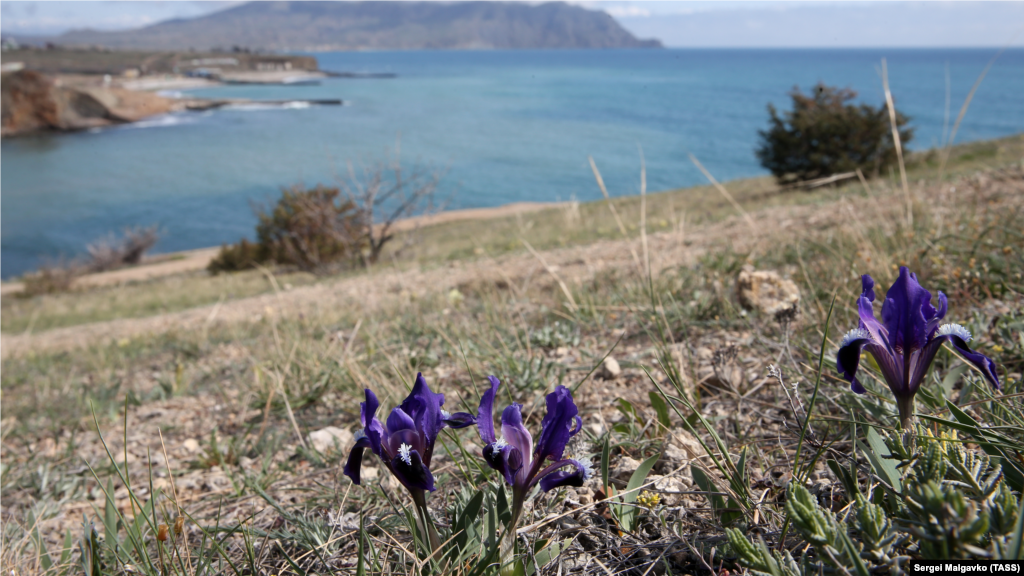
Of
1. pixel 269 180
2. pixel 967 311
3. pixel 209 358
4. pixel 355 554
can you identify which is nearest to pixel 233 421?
pixel 355 554

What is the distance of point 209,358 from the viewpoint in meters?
4.23

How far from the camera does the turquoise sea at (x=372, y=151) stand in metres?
30.1

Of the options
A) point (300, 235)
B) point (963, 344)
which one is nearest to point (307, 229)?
point (300, 235)

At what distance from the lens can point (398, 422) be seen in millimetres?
987

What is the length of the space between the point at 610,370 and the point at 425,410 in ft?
4.33

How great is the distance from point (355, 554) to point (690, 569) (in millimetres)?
768

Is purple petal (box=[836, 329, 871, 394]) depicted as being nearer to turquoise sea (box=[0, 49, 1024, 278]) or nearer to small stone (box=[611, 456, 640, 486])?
small stone (box=[611, 456, 640, 486])

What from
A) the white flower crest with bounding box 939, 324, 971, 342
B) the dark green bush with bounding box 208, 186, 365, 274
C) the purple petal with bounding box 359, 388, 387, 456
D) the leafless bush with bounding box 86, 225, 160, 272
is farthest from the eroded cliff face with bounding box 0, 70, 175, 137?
the white flower crest with bounding box 939, 324, 971, 342

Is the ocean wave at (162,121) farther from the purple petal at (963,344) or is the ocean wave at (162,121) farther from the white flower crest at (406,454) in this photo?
the purple petal at (963,344)

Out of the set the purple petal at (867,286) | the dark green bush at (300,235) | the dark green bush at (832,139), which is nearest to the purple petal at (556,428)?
the purple petal at (867,286)

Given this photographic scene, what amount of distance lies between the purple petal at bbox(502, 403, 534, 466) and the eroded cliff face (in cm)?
7092

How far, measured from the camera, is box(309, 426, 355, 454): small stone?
2059 millimetres

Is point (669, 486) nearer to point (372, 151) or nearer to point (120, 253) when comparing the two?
point (120, 253)

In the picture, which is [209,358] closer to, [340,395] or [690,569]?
[340,395]
